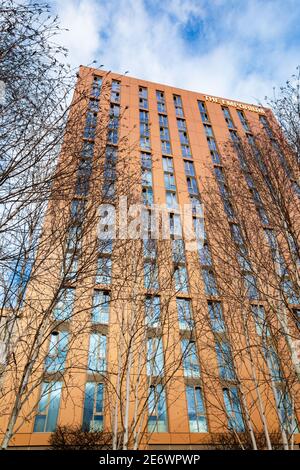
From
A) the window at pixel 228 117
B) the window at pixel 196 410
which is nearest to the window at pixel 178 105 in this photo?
the window at pixel 228 117

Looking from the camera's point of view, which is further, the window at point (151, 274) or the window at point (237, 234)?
the window at point (151, 274)

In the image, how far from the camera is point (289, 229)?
20.3 ft

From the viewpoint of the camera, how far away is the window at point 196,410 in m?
12.8

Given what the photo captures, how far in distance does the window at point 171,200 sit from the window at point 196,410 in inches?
446

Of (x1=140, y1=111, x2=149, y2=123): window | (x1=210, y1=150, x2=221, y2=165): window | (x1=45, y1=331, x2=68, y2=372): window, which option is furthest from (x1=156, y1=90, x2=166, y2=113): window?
(x1=45, y1=331, x2=68, y2=372): window

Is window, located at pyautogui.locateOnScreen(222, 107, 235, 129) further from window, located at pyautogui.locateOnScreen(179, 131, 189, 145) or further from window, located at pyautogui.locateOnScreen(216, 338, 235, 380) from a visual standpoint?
window, located at pyautogui.locateOnScreen(216, 338, 235, 380)

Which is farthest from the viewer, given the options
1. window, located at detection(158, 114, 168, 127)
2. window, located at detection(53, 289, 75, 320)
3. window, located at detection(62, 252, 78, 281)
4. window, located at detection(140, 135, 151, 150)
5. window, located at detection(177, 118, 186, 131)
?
window, located at detection(177, 118, 186, 131)

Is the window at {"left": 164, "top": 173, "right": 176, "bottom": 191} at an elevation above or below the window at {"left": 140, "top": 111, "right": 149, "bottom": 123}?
below

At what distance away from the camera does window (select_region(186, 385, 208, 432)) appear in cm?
1275

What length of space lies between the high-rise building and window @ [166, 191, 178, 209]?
115mm

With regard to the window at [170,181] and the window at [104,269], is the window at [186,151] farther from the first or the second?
the window at [104,269]

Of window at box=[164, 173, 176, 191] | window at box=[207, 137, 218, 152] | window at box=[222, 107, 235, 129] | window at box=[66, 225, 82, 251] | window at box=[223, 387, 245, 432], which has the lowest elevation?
window at box=[223, 387, 245, 432]

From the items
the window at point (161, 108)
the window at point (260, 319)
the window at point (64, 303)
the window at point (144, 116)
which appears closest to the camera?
the window at point (64, 303)
